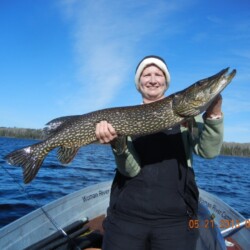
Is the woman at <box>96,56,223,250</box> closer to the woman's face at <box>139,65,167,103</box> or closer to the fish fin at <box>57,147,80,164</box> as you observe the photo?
the woman's face at <box>139,65,167,103</box>

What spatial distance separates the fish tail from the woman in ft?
3.63

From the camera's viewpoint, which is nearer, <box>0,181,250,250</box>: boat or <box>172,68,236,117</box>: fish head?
<box>172,68,236,117</box>: fish head

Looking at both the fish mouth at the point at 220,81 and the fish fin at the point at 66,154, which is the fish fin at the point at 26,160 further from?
the fish mouth at the point at 220,81

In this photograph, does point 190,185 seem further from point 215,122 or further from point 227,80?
point 227,80

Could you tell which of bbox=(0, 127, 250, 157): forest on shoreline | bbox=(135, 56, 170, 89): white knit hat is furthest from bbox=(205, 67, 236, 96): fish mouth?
bbox=(0, 127, 250, 157): forest on shoreline

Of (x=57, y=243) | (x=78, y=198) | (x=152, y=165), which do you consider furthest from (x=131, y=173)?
(x=78, y=198)

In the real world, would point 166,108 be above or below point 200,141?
above

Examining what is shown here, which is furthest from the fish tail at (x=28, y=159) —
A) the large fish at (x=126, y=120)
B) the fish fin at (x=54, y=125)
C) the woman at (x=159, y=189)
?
the woman at (x=159, y=189)

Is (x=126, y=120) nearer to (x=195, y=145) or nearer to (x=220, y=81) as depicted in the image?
(x=195, y=145)

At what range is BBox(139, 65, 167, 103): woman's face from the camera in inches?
144

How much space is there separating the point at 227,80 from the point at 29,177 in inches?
95.6

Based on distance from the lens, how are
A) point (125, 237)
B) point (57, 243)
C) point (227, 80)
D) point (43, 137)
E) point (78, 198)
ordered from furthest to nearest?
point (78, 198) → point (57, 243) → point (43, 137) → point (227, 80) → point (125, 237)

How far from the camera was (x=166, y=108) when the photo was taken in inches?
150

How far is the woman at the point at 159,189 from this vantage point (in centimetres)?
Result: 315
